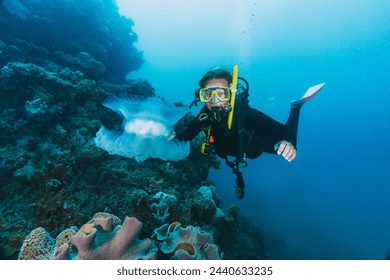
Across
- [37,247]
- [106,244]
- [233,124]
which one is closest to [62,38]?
[233,124]

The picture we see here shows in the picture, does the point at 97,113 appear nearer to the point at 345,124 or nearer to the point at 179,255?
the point at 179,255

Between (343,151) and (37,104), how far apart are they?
363 ft

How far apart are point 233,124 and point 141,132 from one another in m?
1.63

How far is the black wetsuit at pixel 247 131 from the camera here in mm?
3682

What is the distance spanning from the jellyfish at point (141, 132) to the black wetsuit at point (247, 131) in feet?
1.21

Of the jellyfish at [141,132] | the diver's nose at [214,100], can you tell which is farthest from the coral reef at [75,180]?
the diver's nose at [214,100]

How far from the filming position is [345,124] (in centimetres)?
9012

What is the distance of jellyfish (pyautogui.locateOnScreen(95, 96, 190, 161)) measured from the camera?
4.09 metres

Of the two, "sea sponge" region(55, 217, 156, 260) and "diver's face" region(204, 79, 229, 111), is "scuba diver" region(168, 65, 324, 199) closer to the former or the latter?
"diver's face" region(204, 79, 229, 111)

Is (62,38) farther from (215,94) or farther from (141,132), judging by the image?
(215,94)

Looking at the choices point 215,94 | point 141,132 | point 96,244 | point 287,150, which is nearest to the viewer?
point 96,244

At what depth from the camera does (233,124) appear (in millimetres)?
3855

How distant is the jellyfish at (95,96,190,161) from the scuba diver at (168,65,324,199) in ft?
0.83

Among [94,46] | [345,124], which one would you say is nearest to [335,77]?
[345,124]
